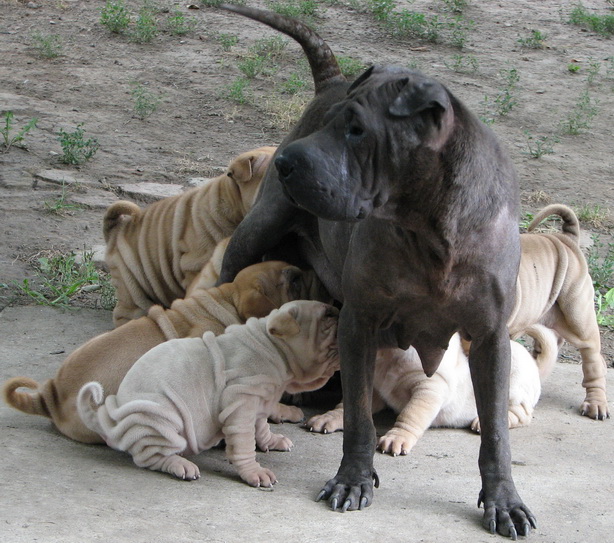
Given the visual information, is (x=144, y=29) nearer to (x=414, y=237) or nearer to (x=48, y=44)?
(x=48, y=44)

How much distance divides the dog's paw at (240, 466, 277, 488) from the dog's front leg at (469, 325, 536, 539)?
80 cm

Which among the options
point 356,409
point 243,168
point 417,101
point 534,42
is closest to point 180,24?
point 534,42

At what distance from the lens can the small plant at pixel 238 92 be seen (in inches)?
403

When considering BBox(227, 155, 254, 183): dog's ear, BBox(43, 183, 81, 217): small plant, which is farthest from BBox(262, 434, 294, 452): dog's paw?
BBox(43, 183, 81, 217): small plant

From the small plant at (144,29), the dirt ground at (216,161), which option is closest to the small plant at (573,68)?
the dirt ground at (216,161)

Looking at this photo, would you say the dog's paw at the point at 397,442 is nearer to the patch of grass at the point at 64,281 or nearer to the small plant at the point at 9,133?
the patch of grass at the point at 64,281

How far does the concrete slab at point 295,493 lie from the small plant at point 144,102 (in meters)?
5.26

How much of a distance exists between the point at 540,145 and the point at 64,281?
196 inches

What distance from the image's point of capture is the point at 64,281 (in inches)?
262

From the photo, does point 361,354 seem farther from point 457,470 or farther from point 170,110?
point 170,110

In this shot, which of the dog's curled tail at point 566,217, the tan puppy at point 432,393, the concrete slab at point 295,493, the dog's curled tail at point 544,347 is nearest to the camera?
the concrete slab at point 295,493

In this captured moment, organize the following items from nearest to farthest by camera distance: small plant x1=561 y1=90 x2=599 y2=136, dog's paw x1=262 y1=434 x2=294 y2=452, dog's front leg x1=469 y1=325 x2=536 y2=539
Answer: dog's front leg x1=469 y1=325 x2=536 y2=539 < dog's paw x1=262 y1=434 x2=294 y2=452 < small plant x1=561 y1=90 x2=599 y2=136

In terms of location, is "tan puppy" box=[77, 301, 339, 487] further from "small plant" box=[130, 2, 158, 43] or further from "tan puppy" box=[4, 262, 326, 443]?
"small plant" box=[130, 2, 158, 43]

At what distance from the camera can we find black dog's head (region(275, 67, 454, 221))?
10.3 ft
